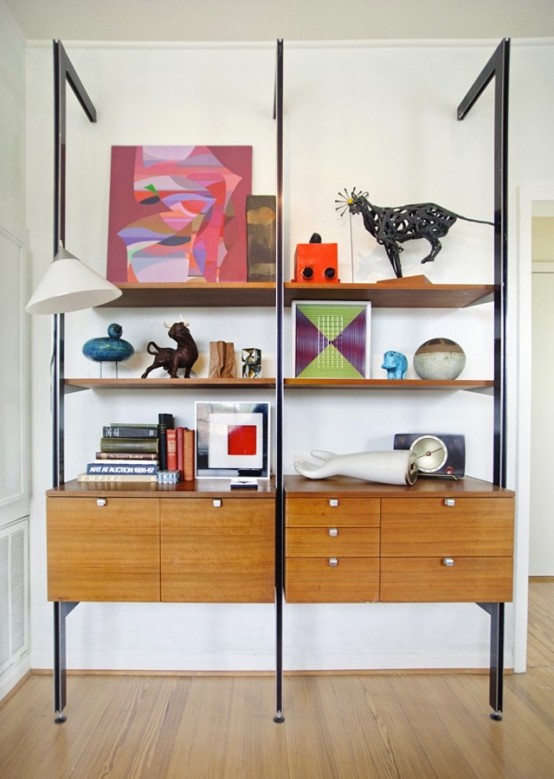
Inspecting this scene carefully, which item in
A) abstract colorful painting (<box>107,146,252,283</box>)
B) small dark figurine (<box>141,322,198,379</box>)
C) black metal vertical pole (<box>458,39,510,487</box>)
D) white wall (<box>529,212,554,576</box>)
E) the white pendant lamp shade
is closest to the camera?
the white pendant lamp shade

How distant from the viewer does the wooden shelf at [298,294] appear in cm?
183

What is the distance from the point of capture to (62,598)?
1.73 meters

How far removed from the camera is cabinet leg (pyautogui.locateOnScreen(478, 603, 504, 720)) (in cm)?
180

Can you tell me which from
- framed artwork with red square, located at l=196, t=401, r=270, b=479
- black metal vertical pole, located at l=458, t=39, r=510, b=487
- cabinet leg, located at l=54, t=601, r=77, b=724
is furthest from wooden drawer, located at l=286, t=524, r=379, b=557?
cabinet leg, located at l=54, t=601, r=77, b=724

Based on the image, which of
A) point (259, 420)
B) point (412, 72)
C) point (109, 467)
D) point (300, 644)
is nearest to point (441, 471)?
point (259, 420)

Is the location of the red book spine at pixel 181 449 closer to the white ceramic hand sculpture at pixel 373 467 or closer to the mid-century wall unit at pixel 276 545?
the mid-century wall unit at pixel 276 545

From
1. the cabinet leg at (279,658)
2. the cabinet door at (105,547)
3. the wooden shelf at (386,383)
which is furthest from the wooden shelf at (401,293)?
the cabinet leg at (279,658)

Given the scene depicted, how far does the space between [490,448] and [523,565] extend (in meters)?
0.55

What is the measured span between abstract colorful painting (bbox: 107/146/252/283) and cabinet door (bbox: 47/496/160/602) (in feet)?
3.34

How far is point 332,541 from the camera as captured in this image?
1726 mm

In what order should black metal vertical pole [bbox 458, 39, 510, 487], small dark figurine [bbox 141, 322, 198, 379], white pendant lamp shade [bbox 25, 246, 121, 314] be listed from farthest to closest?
small dark figurine [bbox 141, 322, 198, 379] < black metal vertical pole [bbox 458, 39, 510, 487] < white pendant lamp shade [bbox 25, 246, 121, 314]

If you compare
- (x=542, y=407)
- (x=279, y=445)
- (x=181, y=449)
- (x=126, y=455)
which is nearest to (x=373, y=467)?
(x=279, y=445)

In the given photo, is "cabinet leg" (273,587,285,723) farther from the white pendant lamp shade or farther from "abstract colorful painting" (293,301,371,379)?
the white pendant lamp shade

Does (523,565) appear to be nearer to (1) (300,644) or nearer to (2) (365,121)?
(1) (300,644)
